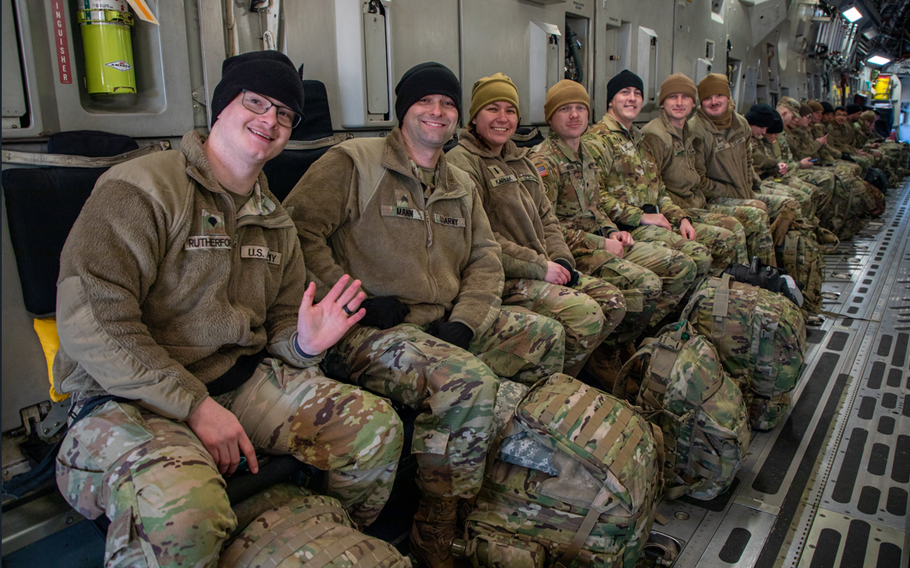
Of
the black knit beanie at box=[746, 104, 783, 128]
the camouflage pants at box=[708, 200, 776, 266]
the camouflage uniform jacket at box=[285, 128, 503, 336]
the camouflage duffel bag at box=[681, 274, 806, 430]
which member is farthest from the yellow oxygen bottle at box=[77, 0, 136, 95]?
the black knit beanie at box=[746, 104, 783, 128]

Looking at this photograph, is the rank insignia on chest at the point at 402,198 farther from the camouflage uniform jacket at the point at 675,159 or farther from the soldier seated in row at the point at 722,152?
the soldier seated in row at the point at 722,152

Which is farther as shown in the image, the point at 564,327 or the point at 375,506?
the point at 564,327

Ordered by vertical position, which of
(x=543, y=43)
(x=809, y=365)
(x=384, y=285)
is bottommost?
(x=809, y=365)

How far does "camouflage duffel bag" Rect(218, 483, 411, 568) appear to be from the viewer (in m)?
1.38

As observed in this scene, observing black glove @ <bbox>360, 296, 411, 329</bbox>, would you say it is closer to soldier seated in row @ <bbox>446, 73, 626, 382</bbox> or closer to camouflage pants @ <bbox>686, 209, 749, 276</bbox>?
soldier seated in row @ <bbox>446, 73, 626, 382</bbox>

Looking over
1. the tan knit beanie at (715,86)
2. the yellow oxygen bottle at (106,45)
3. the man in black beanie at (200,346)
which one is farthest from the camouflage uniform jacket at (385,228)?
the tan knit beanie at (715,86)

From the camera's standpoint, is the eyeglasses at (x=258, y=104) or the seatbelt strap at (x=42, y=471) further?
the eyeglasses at (x=258, y=104)

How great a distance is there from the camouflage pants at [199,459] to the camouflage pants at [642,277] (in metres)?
1.78

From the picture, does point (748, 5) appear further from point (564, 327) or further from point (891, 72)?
point (891, 72)

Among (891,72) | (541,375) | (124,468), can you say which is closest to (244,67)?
(124,468)

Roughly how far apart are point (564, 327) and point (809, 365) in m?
1.72

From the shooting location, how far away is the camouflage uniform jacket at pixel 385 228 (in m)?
2.16

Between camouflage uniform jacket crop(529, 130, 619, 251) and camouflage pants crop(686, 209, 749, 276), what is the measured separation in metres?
0.88

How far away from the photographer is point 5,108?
1750mm
